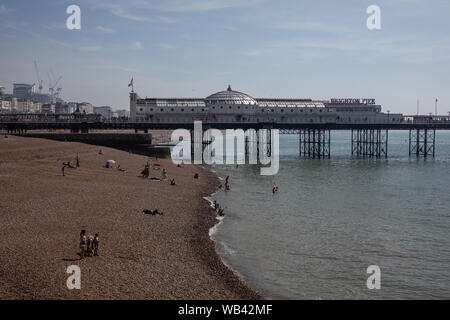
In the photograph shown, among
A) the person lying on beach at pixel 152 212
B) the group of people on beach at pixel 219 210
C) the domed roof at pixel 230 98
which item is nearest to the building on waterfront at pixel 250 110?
the domed roof at pixel 230 98

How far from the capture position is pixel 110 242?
21.6 metres

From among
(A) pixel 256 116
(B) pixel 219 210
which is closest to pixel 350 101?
(A) pixel 256 116

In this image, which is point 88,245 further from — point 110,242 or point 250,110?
point 250,110

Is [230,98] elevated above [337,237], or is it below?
above

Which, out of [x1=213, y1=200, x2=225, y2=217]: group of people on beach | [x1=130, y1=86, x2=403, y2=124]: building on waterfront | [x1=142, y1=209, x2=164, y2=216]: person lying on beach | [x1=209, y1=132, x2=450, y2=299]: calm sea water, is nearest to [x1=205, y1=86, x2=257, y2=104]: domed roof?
[x1=130, y1=86, x2=403, y2=124]: building on waterfront

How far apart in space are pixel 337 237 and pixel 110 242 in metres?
13.2

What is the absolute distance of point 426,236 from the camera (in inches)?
1074

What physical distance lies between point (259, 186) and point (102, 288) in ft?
106

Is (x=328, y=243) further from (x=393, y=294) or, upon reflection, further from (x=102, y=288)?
(x=102, y=288)

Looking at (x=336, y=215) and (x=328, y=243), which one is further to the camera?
(x=336, y=215)

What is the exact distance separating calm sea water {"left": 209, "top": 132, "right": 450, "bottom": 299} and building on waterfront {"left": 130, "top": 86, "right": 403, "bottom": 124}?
3478cm

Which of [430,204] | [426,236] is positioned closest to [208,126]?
[430,204]

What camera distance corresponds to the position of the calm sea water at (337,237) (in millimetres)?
19328
